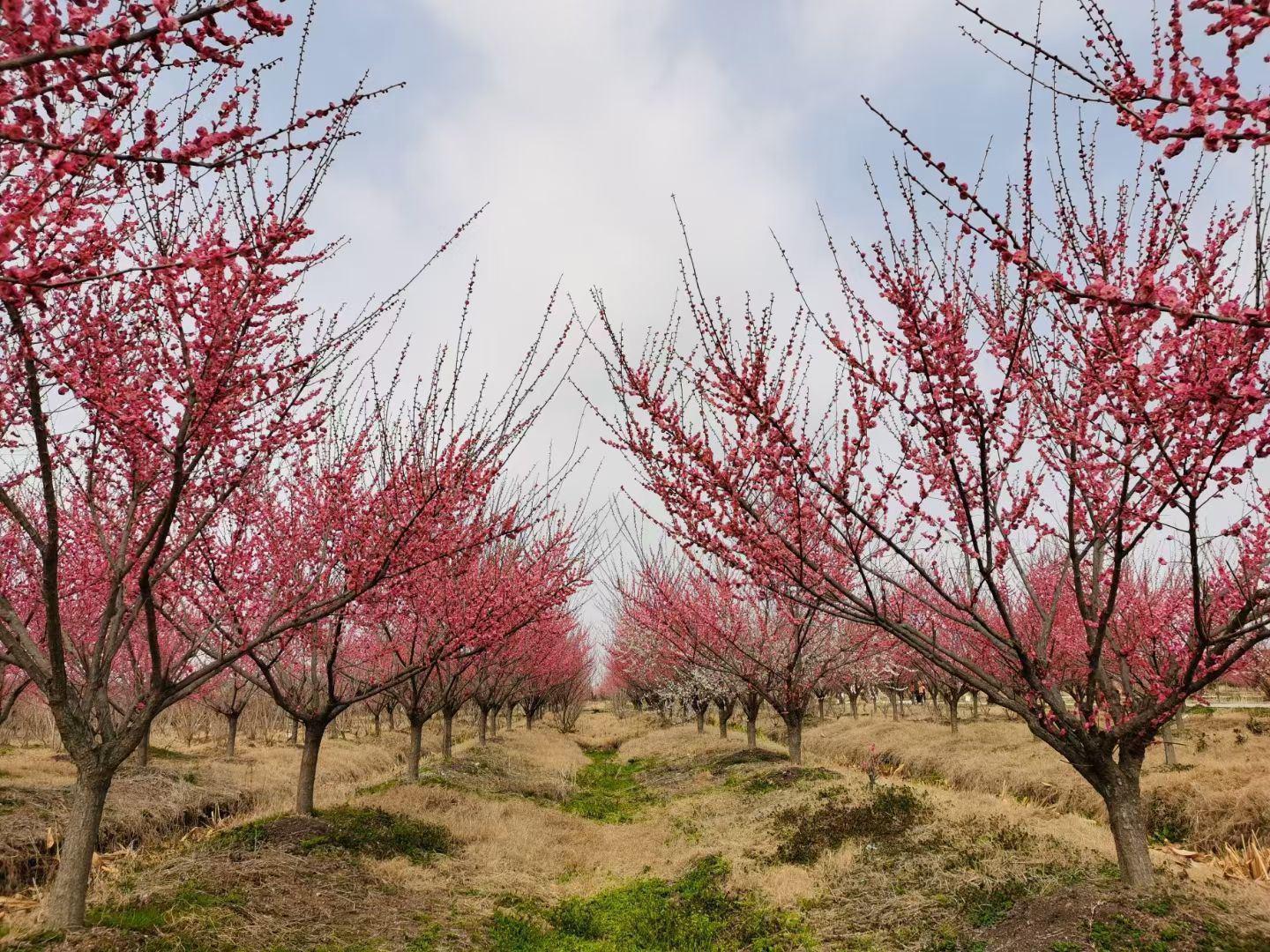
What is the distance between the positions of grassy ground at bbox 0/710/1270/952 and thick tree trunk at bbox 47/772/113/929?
0.65 ft

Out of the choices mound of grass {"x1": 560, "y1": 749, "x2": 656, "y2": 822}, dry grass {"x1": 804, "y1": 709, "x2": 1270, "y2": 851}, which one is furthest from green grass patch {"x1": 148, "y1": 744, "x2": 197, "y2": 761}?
dry grass {"x1": 804, "y1": 709, "x2": 1270, "y2": 851}

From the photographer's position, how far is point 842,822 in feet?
32.0

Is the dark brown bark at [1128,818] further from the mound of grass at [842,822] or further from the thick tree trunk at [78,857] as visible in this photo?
the thick tree trunk at [78,857]

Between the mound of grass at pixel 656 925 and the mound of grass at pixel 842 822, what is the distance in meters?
1.45

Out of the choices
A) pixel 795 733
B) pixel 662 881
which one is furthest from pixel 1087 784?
pixel 662 881

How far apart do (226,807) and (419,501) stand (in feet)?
35.2

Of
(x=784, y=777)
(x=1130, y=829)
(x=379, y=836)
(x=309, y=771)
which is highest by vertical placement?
(x=1130, y=829)

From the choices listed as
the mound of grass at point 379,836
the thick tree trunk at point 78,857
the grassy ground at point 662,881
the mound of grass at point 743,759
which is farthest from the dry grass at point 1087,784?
the thick tree trunk at point 78,857

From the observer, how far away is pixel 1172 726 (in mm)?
18703

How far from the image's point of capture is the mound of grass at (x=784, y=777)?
13.1m

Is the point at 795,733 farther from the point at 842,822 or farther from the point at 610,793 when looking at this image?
the point at 842,822

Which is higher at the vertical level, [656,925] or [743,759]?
[656,925]

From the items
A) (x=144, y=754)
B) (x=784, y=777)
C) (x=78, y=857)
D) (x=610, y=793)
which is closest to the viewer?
(x=78, y=857)

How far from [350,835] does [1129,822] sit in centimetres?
854
